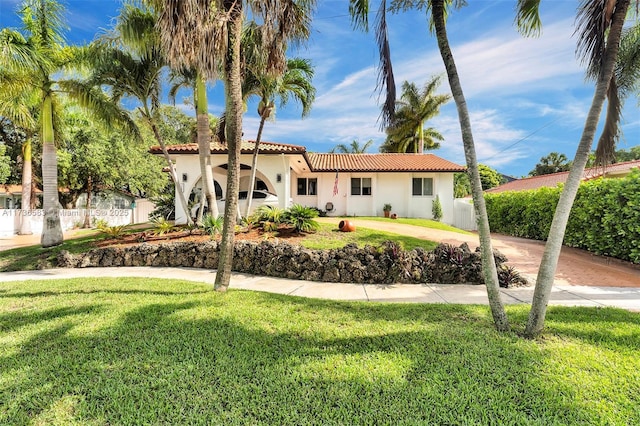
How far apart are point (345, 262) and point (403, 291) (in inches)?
64.5

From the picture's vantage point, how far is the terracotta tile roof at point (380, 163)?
65.7ft

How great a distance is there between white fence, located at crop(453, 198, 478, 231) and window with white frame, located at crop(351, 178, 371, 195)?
20.4ft

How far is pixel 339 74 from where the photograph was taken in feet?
34.3

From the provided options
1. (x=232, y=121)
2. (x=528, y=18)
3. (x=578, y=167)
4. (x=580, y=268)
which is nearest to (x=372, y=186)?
(x=580, y=268)

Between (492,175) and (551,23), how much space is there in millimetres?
48519

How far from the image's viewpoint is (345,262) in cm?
748

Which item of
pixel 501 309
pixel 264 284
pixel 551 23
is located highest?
pixel 551 23

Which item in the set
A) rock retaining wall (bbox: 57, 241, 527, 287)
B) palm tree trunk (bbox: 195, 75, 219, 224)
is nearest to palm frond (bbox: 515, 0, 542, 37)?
rock retaining wall (bbox: 57, 241, 527, 287)

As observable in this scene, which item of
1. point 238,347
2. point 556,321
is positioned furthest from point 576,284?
point 238,347

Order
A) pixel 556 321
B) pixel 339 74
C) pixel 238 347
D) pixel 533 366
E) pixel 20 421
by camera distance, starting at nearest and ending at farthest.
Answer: pixel 20 421
pixel 533 366
pixel 238 347
pixel 556 321
pixel 339 74

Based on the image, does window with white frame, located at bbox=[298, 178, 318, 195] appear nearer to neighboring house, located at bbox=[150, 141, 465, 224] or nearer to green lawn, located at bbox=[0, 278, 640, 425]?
neighboring house, located at bbox=[150, 141, 465, 224]

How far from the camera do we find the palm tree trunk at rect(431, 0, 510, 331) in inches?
154

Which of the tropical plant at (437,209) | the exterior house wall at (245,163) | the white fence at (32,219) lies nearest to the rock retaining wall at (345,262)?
the exterior house wall at (245,163)

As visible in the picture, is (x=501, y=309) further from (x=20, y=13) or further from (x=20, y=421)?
(x=20, y=13)
